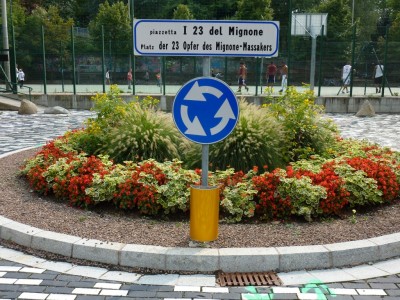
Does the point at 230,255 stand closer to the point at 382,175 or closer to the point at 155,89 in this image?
the point at 382,175

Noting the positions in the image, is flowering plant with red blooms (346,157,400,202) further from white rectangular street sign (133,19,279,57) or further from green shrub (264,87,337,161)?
white rectangular street sign (133,19,279,57)

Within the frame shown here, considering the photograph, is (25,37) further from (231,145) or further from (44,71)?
(231,145)

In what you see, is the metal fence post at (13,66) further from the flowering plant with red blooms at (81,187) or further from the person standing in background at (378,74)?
the flowering plant with red blooms at (81,187)

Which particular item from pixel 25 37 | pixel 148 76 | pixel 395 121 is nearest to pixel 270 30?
pixel 395 121

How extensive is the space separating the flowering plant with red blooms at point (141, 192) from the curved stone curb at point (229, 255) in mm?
985

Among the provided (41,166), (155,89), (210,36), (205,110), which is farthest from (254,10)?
(205,110)

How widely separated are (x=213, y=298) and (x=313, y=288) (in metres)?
0.94

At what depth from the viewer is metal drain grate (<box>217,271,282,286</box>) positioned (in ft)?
14.3

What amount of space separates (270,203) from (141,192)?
63.3 inches

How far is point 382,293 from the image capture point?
415cm

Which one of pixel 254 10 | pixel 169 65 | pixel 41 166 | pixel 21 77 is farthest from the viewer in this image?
pixel 254 10

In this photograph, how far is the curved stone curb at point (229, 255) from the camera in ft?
15.0

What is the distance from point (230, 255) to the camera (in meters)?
4.58

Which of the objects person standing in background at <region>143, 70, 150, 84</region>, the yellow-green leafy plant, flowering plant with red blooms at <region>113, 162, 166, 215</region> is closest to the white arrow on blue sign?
flowering plant with red blooms at <region>113, 162, 166, 215</region>
